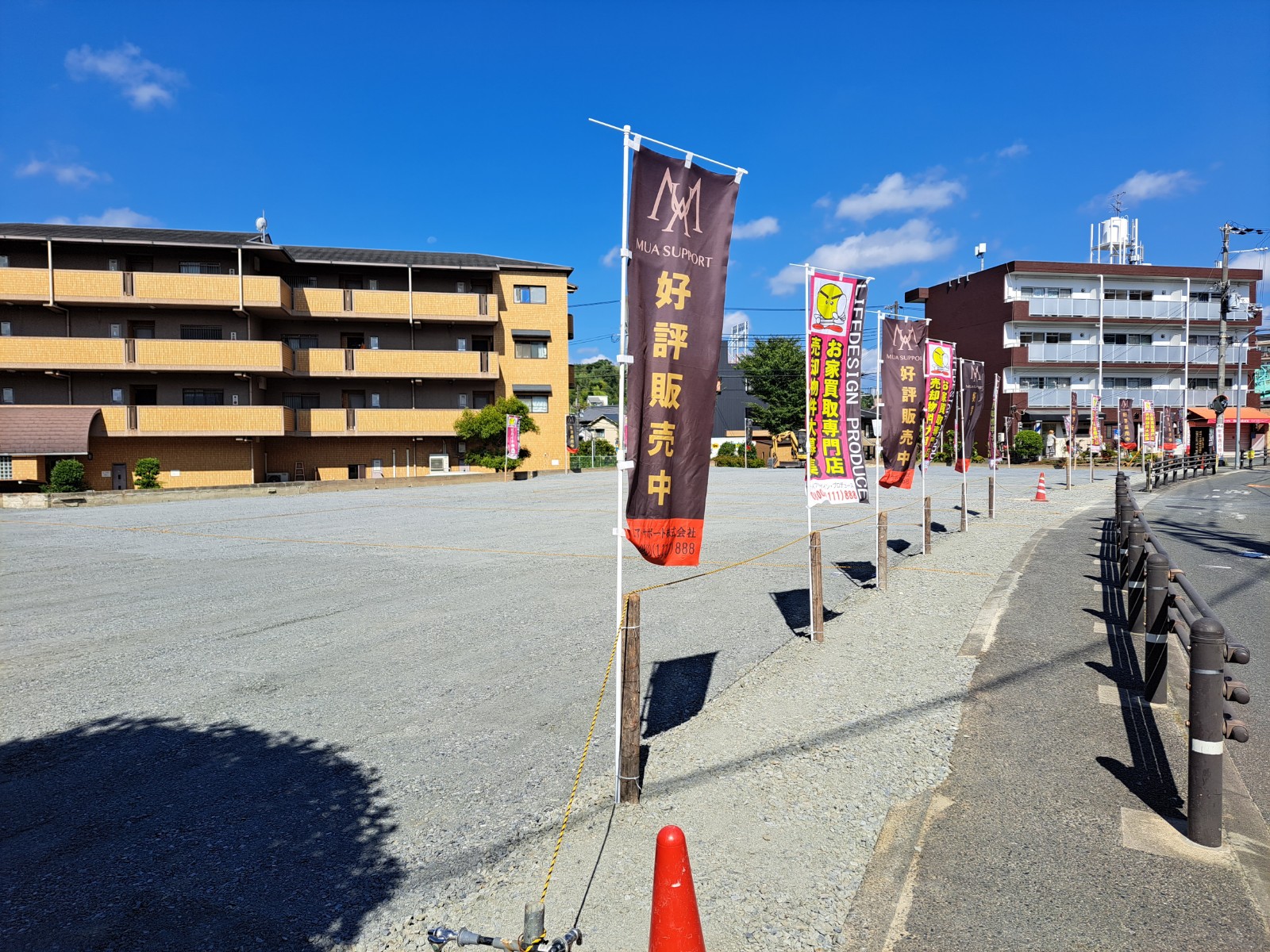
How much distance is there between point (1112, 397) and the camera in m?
48.2

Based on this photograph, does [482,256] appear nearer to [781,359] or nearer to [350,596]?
[781,359]

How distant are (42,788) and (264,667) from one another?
216 centimetres

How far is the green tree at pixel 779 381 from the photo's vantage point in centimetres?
5344

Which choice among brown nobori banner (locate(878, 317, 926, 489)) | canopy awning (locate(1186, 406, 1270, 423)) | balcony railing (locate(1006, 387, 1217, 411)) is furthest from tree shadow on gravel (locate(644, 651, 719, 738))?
canopy awning (locate(1186, 406, 1270, 423))

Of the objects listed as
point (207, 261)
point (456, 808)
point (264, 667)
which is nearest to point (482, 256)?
point (207, 261)

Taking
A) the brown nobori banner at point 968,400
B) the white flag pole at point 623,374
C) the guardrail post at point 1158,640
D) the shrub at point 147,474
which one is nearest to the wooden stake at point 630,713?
the white flag pole at point 623,374

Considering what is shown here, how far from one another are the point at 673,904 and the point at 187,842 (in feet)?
8.54

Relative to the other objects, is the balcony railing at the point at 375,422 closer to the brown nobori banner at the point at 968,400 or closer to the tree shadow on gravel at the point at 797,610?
the brown nobori banner at the point at 968,400

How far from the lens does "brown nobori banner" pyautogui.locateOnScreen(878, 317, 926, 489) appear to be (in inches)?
424

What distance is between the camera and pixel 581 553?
1212 cm

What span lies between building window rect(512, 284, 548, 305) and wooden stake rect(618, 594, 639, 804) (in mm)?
35592

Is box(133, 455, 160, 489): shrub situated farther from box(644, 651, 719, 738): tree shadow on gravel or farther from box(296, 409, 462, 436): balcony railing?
box(644, 651, 719, 738): tree shadow on gravel

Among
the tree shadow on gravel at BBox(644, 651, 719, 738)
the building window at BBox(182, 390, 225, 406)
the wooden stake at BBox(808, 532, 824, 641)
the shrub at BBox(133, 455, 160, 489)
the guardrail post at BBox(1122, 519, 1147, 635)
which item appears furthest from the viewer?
the building window at BBox(182, 390, 225, 406)

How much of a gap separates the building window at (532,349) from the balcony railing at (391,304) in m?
2.49
